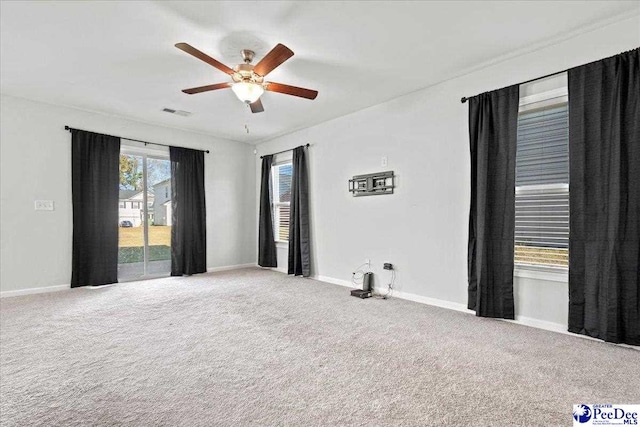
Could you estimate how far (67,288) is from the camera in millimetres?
4473

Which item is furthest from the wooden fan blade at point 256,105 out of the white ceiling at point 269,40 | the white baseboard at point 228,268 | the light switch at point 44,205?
the white baseboard at point 228,268

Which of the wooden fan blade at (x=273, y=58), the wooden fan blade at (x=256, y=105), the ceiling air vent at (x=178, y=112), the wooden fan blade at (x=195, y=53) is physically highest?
the ceiling air vent at (x=178, y=112)

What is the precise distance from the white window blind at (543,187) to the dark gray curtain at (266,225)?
427 centimetres

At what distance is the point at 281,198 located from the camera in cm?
620

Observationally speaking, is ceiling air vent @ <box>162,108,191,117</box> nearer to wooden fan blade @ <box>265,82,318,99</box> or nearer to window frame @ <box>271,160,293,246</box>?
window frame @ <box>271,160,293,246</box>

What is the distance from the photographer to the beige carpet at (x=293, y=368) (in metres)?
1.69

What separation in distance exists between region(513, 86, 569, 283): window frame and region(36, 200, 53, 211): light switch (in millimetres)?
5933

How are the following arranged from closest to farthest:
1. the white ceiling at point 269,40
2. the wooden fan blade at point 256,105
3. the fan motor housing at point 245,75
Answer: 1. the white ceiling at point 269,40
2. the fan motor housing at point 245,75
3. the wooden fan blade at point 256,105

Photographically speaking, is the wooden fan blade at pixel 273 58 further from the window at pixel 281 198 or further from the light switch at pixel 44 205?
the light switch at pixel 44 205

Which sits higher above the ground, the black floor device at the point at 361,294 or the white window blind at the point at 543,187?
the white window blind at the point at 543,187

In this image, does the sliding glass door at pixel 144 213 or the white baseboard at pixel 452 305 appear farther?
the sliding glass door at pixel 144 213

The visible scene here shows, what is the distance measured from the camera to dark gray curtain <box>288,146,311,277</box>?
5359 mm

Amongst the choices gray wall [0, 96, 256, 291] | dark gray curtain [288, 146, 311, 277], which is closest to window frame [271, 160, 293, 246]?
dark gray curtain [288, 146, 311, 277]

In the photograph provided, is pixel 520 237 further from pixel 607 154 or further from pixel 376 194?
pixel 376 194
